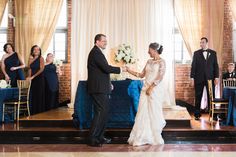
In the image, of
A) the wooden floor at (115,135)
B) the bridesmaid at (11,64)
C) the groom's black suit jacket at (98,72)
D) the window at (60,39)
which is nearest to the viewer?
the groom's black suit jacket at (98,72)

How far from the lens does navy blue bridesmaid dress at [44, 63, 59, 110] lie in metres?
9.43

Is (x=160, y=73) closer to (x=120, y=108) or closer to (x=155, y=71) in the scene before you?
(x=155, y=71)

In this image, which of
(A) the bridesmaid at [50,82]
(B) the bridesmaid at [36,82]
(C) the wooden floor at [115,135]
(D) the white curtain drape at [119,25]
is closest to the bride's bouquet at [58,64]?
(D) the white curtain drape at [119,25]

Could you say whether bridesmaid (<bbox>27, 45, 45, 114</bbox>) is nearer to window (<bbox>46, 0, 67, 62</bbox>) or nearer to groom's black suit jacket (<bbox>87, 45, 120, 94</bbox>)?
window (<bbox>46, 0, 67, 62</bbox>)

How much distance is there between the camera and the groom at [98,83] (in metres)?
5.89

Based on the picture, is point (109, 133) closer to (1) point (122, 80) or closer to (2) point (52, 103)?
(1) point (122, 80)

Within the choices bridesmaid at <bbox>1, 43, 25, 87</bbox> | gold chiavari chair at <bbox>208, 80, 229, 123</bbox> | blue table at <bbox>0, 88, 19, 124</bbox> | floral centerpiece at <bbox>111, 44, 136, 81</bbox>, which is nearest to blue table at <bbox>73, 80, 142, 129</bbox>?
floral centerpiece at <bbox>111, 44, 136, 81</bbox>

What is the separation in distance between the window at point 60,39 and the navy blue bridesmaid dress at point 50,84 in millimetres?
1193

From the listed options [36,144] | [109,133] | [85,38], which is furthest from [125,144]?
[85,38]

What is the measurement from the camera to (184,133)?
6.64 m

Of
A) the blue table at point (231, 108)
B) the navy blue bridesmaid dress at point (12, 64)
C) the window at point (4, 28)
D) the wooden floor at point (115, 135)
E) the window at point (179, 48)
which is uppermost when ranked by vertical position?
the window at point (4, 28)

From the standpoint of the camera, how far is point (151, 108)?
6227 millimetres

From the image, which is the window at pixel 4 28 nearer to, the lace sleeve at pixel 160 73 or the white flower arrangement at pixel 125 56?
the white flower arrangement at pixel 125 56

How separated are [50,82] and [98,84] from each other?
3.82 meters
